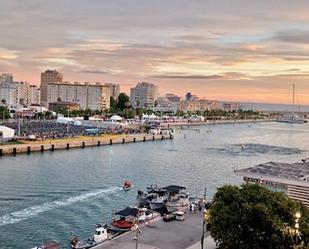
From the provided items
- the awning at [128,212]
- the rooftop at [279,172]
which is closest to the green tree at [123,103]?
the rooftop at [279,172]

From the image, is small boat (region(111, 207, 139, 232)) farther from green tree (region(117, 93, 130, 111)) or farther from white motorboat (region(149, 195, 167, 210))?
green tree (region(117, 93, 130, 111))

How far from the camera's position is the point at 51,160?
4484 cm

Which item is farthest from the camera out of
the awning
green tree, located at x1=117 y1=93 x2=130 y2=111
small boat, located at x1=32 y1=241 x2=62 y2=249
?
green tree, located at x1=117 y1=93 x2=130 y2=111

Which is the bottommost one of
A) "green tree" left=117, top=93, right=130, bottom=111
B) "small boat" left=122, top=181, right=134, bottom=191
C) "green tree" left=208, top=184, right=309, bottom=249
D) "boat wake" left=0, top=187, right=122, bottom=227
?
"boat wake" left=0, top=187, right=122, bottom=227

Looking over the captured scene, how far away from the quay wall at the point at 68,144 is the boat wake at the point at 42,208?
20108mm

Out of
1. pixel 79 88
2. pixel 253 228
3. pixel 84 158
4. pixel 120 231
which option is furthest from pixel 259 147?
pixel 79 88

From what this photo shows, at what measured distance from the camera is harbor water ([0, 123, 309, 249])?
75.4 feet

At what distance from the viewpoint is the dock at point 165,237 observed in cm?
1808

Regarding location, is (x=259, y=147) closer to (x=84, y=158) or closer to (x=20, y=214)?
(x=84, y=158)

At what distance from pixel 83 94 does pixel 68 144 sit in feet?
315

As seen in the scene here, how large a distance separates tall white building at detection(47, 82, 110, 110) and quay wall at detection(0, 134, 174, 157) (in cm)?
7409

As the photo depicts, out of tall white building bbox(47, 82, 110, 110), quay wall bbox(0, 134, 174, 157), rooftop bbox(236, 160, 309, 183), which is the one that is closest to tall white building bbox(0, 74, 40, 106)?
tall white building bbox(47, 82, 110, 110)

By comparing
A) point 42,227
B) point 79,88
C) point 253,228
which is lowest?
point 42,227

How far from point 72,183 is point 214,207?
1841 centimetres
